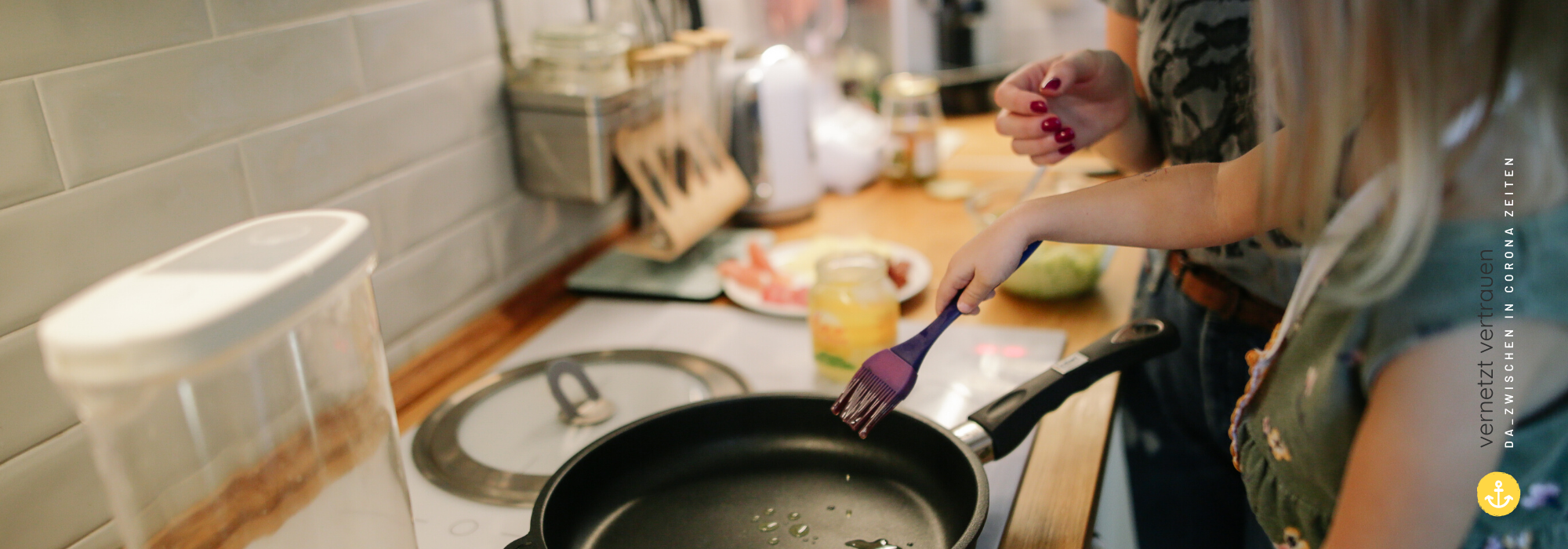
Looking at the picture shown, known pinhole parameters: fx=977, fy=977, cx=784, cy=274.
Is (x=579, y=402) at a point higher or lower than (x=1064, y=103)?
lower

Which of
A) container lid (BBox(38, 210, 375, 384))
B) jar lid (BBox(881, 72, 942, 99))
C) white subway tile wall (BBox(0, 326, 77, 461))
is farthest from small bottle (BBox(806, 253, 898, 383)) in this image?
jar lid (BBox(881, 72, 942, 99))

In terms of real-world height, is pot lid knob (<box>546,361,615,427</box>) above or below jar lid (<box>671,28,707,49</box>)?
below

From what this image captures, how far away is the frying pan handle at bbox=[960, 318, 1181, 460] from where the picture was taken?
78cm

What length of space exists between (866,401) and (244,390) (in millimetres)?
422

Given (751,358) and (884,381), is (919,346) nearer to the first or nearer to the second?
(884,381)

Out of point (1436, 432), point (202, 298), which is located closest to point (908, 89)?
point (1436, 432)

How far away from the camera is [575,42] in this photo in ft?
3.82

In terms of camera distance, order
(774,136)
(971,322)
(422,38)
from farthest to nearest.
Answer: (774,136) < (971,322) < (422,38)

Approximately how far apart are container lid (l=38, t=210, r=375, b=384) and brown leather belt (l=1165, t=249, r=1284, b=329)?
80cm

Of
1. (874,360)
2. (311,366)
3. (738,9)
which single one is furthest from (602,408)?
(738,9)

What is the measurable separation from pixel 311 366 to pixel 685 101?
34.7 inches

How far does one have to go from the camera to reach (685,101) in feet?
4.40

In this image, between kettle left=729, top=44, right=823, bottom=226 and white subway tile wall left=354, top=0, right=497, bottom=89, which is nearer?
white subway tile wall left=354, top=0, right=497, bottom=89

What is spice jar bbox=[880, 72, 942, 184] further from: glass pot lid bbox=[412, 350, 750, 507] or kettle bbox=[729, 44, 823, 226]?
→ glass pot lid bbox=[412, 350, 750, 507]
